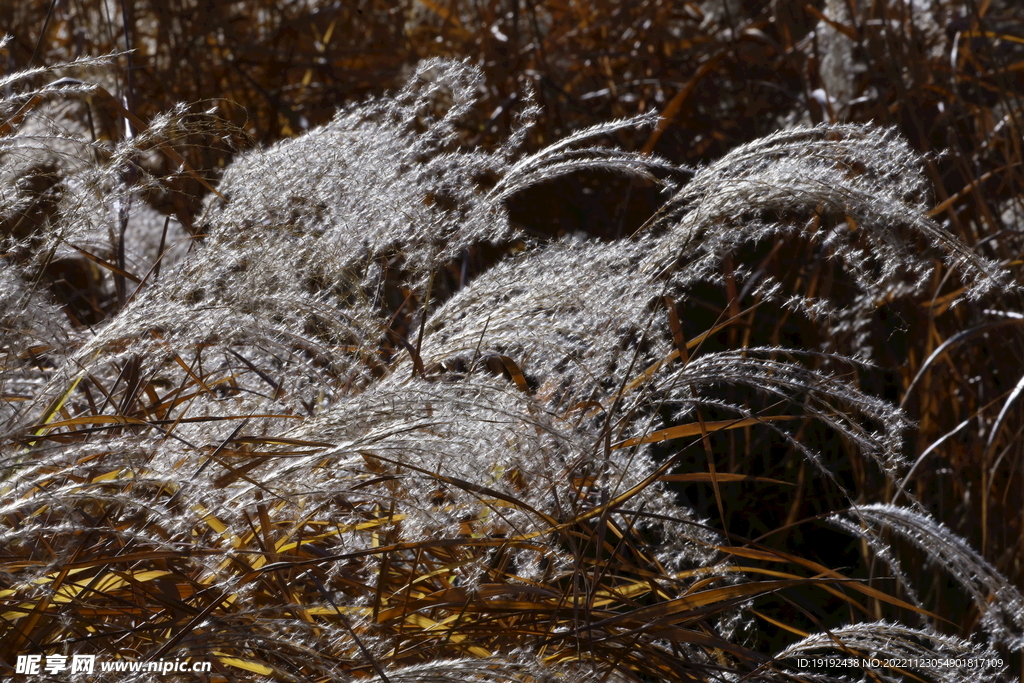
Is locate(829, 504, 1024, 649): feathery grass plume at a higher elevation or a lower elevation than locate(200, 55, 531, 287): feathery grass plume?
lower

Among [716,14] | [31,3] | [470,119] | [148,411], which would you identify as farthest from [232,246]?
[716,14]

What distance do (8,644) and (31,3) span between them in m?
2.77

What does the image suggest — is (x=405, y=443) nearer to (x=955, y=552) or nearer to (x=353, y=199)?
(x=353, y=199)

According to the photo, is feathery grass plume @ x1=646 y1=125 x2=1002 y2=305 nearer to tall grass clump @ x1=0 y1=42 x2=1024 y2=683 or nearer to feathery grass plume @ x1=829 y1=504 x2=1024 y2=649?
tall grass clump @ x1=0 y1=42 x2=1024 y2=683

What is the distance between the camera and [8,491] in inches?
32.2
